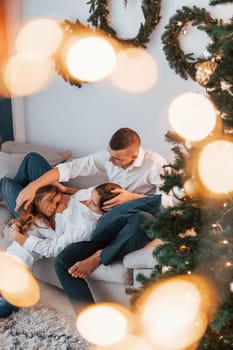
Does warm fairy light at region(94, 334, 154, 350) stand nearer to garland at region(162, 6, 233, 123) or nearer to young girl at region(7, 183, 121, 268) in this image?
young girl at region(7, 183, 121, 268)

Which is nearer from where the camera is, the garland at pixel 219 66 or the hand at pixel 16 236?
the garland at pixel 219 66

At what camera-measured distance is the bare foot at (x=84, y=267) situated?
7.21 feet

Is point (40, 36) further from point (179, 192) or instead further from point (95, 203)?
point (179, 192)

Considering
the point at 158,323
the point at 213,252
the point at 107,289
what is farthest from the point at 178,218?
the point at 107,289

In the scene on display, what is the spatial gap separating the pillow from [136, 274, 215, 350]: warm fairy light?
5.65 feet

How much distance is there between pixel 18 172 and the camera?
3008 mm

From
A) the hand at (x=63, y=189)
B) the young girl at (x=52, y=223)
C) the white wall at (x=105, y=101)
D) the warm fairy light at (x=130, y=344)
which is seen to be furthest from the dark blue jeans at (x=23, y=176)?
the warm fairy light at (x=130, y=344)

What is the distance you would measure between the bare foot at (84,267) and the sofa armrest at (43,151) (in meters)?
1.12

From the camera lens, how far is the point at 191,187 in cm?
129

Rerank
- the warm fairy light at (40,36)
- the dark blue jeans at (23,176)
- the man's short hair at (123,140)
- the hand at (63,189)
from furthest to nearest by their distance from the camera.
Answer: the warm fairy light at (40,36)
the dark blue jeans at (23,176)
the hand at (63,189)
the man's short hair at (123,140)

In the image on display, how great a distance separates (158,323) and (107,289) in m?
0.71

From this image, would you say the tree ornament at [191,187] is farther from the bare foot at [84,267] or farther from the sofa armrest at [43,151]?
the sofa armrest at [43,151]

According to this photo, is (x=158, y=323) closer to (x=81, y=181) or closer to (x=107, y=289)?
(x=107, y=289)

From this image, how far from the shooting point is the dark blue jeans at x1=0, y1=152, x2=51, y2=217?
9.45 ft
